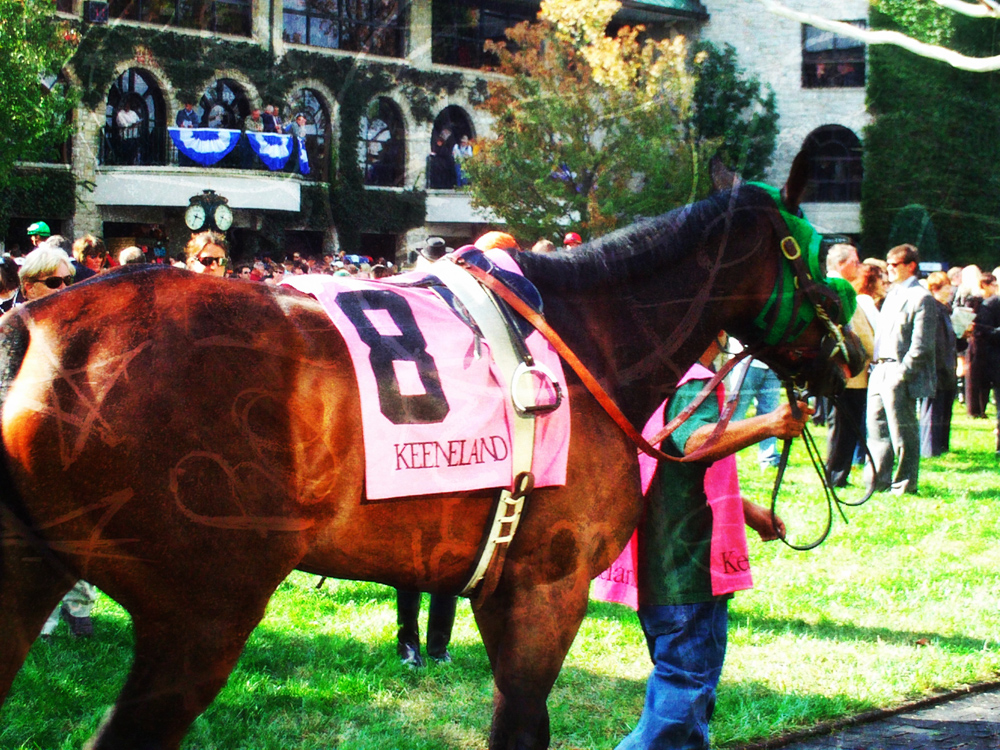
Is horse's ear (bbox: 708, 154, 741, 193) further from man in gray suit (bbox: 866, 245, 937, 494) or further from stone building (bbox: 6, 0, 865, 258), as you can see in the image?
stone building (bbox: 6, 0, 865, 258)

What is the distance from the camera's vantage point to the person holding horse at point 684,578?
116 inches

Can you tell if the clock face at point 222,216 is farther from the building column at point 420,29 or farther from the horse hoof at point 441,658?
the horse hoof at point 441,658

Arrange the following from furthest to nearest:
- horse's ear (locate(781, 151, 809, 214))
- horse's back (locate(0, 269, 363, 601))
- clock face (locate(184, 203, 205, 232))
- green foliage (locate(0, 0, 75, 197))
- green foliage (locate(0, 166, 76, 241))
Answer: green foliage (locate(0, 166, 76, 241)), clock face (locate(184, 203, 205, 232)), green foliage (locate(0, 0, 75, 197)), horse's ear (locate(781, 151, 809, 214)), horse's back (locate(0, 269, 363, 601))

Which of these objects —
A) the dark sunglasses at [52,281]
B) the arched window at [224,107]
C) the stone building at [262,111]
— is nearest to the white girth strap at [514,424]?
the dark sunglasses at [52,281]

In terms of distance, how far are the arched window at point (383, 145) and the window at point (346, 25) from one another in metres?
1.71

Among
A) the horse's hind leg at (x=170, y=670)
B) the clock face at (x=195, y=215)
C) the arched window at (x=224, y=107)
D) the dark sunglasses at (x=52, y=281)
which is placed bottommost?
the horse's hind leg at (x=170, y=670)

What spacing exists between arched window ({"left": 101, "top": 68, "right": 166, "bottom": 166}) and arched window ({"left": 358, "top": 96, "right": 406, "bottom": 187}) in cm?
563

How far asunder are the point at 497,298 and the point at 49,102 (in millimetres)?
13750

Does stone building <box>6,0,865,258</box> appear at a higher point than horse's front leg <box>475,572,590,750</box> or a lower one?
higher

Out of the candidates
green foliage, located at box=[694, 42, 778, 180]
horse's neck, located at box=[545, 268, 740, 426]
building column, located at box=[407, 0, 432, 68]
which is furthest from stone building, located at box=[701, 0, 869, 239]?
building column, located at box=[407, 0, 432, 68]

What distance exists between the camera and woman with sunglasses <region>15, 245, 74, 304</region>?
14.8 ft

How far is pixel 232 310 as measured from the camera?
2.22m

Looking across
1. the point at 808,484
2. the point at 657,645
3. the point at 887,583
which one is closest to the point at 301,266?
the point at 808,484

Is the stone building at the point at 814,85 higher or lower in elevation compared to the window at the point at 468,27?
lower
